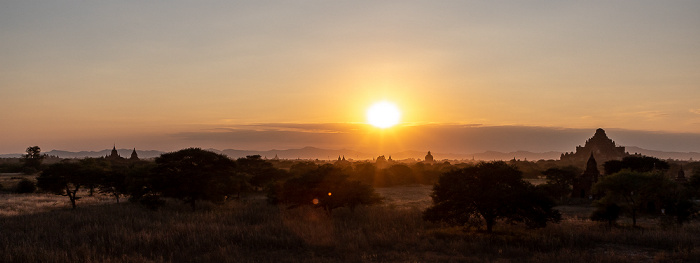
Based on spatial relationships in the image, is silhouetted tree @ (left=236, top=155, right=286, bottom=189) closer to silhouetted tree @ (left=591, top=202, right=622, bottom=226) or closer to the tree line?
the tree line

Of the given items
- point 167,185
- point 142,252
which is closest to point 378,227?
point 142,252

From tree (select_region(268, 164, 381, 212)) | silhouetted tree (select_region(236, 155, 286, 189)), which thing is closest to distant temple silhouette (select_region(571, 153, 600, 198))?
tree (select_region(268, 164, 381, 212))

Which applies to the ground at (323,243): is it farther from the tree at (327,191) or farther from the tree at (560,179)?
the tree at (560,179)

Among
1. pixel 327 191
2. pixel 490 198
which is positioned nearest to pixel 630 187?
pixel 490 198

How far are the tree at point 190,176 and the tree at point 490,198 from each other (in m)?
19.0

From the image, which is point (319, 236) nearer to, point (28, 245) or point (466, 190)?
point (466, 190)

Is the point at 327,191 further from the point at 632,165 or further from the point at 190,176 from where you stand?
the point at 632,165

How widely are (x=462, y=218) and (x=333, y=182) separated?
11889 mm

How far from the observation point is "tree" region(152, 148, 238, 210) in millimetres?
35250

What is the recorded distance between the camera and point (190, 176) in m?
35.3

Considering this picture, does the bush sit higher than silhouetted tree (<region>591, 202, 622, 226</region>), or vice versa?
silhouetted tree (<region>591, 202, 622, 226</region>)

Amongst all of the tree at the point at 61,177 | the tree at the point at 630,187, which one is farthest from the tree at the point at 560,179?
the tree at the point at 61,177

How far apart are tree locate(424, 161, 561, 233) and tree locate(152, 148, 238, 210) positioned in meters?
19.0

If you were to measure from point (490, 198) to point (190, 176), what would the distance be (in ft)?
79.0
